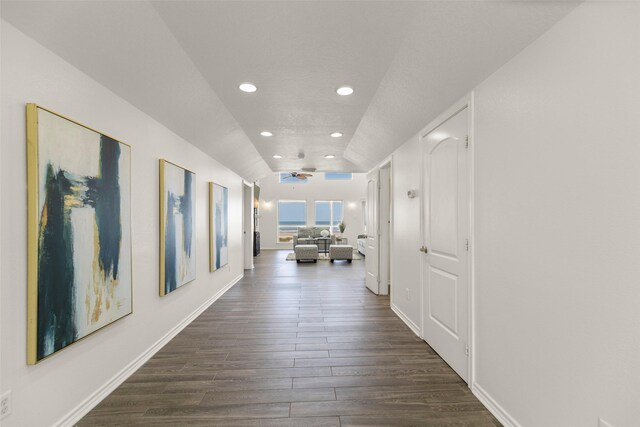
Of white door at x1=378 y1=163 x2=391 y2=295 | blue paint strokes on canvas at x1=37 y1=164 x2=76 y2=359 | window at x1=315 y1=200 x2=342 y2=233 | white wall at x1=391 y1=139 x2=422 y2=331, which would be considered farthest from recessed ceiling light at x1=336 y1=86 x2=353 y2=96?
window at x1=315 y1=200 x2=342 y2=233

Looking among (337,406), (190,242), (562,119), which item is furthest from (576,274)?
(190,242)

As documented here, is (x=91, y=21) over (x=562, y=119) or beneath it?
over

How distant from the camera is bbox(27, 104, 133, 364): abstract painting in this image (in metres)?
1.60

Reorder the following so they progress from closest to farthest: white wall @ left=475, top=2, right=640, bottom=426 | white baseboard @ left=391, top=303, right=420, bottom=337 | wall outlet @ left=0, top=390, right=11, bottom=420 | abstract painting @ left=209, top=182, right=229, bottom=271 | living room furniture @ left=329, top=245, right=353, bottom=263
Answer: white wall @ left=475, top=2, right=640, bottom=426 → wall outlet @ left=0, top=390, right=11, bottom=420 → white baseboard @ left=391, top=303, right=420, bottom=337 → abstract painting @ left=209, top=182, right=229, bottom=271 → living room furniture @ left=329, top=245, right=353, bottom=263

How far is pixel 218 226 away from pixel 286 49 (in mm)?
3340

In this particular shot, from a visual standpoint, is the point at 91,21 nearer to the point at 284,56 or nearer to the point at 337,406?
the point at 284,56

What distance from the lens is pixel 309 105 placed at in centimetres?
306

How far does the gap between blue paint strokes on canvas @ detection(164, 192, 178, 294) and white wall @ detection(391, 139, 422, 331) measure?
258 centimetres

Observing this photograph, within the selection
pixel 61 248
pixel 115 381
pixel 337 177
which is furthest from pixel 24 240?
pixel 337 177

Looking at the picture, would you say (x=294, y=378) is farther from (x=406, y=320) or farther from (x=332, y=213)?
(x=332, y=213)

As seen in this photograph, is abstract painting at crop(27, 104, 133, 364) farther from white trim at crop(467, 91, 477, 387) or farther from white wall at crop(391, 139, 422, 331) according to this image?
white wall at crop(391, 139, 422, 331)

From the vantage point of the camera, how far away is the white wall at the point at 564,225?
1.21 m

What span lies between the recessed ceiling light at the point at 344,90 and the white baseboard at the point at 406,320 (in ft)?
8.17

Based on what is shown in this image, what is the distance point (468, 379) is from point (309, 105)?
2709mm
